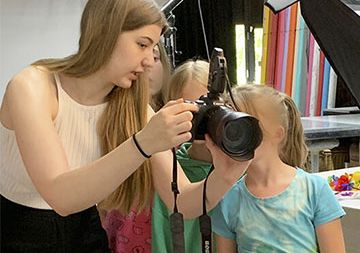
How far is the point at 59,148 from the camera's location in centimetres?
94

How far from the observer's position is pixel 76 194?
0.89m

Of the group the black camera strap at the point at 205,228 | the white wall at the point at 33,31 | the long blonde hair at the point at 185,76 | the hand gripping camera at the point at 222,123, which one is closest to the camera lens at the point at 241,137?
the hand gripping camera at the point at 222,123

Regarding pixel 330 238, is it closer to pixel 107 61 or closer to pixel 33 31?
pixel 107 61

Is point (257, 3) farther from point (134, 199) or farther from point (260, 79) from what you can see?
point (134, 199)

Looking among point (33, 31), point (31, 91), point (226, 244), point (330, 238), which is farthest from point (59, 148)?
point (33, 31)

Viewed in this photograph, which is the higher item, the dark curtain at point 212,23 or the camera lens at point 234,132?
the dark curtain at point 212,23

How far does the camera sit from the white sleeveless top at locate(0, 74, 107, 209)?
1042 millimetres

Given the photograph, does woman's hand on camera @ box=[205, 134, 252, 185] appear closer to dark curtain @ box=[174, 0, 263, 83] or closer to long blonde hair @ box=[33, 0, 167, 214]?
long blonde hair @ box=[33, 0, 167, 214]

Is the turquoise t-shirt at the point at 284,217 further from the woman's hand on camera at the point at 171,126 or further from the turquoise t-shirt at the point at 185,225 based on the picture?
the woman's hand on camera at the point at 171,126

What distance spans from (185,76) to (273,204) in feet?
1.16

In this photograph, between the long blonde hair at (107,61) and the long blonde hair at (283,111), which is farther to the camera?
the long blonde hair at (283,111)

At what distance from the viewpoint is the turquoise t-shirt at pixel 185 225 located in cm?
109

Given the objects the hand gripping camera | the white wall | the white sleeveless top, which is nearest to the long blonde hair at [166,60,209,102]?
the white sleeveless top

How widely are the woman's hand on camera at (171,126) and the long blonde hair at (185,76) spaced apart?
15.8 inches
